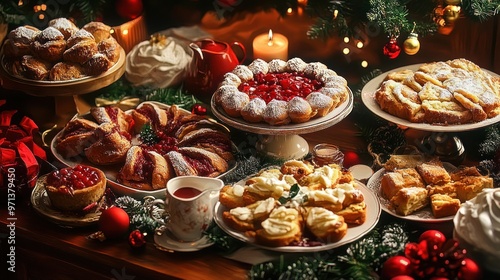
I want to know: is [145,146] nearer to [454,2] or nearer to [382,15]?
[382,15]

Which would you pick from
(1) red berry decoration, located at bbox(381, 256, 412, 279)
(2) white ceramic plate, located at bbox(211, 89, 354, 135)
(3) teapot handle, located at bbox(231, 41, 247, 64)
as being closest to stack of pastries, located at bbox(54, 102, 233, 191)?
(2) white ceramic plate, located at bbox(211, 89, 354, 135)

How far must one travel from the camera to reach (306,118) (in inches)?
71.2

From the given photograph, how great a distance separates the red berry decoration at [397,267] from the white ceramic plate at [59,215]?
0.68 m

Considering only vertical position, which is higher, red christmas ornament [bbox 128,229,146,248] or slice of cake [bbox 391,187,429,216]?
slice of cake [bbox 391,187,429,216]

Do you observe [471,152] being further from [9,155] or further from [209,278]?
[9,155]

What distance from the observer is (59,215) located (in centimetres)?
177

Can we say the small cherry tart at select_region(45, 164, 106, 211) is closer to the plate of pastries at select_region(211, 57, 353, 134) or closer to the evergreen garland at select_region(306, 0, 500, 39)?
the plate of pastries at select_region(211, 57, 353, 134)

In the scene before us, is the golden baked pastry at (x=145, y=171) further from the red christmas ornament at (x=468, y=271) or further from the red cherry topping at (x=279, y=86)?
the red christmas ornament at (x=468, y=271)

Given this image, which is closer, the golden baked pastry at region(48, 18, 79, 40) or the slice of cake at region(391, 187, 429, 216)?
the slice of cake at region(391, 187, 429, 216)

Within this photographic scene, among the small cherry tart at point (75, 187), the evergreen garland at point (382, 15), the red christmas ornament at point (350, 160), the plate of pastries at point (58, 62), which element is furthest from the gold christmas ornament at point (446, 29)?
the small cherry tart at point (75, 187)

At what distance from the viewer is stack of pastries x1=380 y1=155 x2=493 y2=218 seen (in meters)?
1.64

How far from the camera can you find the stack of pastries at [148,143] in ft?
6.04

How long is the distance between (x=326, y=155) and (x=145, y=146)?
475 millimetres

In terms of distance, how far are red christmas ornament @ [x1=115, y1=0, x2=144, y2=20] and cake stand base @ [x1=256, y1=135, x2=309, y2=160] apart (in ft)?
2.31
